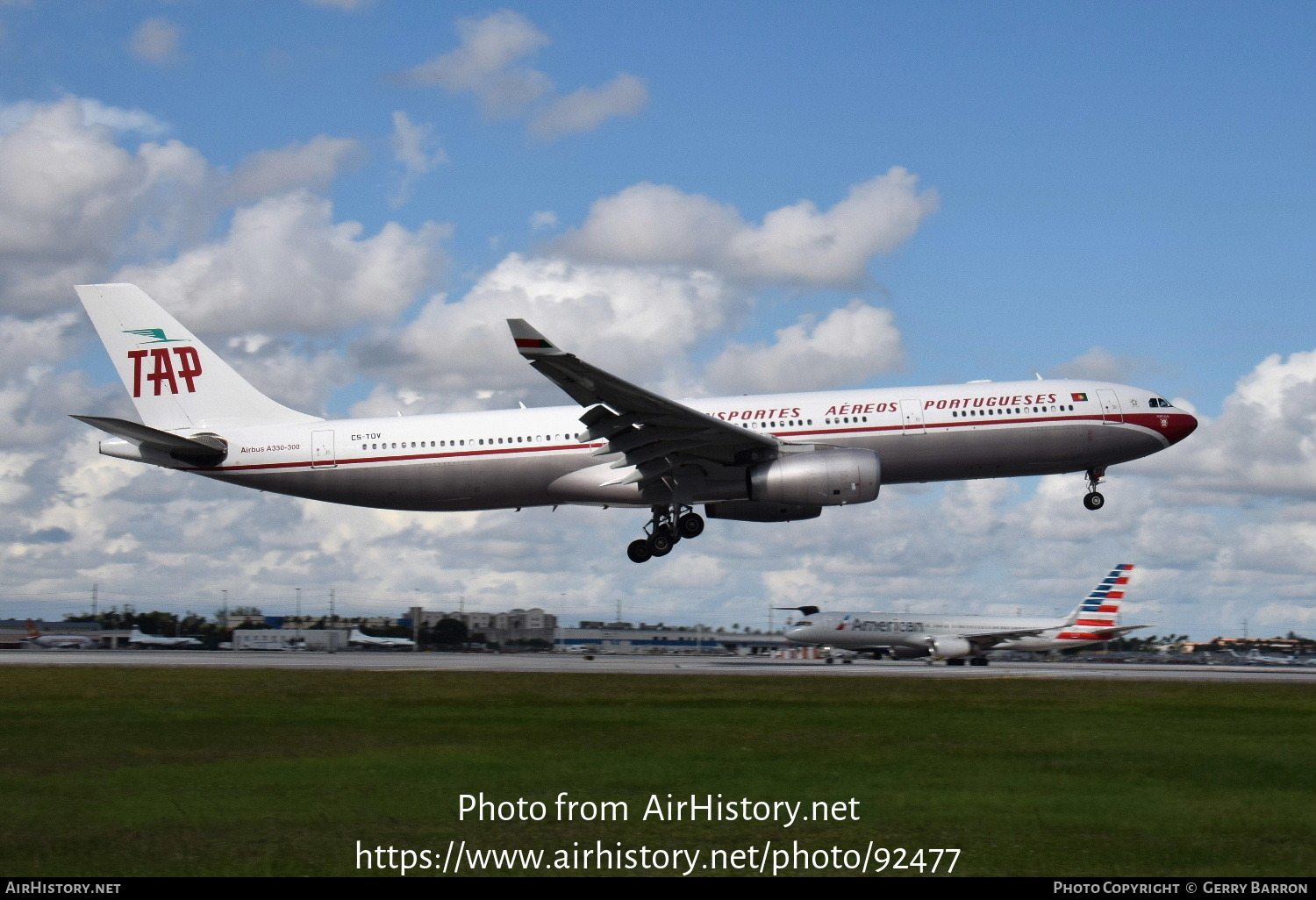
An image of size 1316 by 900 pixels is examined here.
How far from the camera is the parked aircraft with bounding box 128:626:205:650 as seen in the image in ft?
313

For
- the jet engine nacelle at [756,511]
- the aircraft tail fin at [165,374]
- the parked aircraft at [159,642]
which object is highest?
the aircraft tail fin at [165,374]

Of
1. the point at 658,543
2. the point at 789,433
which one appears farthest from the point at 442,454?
the point at 789,433

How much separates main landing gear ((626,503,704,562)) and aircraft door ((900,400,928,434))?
7.33 m

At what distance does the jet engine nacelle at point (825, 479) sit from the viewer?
34.6m

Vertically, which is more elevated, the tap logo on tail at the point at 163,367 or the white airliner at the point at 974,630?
the tap logo on tail at the point at 163,367

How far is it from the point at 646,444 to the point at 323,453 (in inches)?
401

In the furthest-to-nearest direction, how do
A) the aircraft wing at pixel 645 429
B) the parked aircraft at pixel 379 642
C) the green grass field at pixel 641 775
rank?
the parked aircraft at pixel 379 642
the aircraft wing at pixel 645 429
the green grass field at pixel 641 775

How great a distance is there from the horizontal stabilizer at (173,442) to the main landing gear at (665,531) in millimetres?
13336

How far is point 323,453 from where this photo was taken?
37.6 m

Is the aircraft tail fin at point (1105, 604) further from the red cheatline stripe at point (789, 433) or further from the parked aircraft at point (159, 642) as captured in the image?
the parked aircraft at point (159, 642)

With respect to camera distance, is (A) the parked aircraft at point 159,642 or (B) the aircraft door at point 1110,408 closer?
(B) the aircraft door at point 1110,408

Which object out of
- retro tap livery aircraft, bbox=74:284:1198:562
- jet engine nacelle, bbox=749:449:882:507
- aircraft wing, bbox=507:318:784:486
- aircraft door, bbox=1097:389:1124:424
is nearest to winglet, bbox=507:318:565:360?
aircraft wing, bbox=507:318:784:486

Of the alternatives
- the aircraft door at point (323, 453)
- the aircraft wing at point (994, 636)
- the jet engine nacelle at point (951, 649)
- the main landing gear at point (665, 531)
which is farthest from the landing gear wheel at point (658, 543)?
the aircraft wing at point (994, 636)
